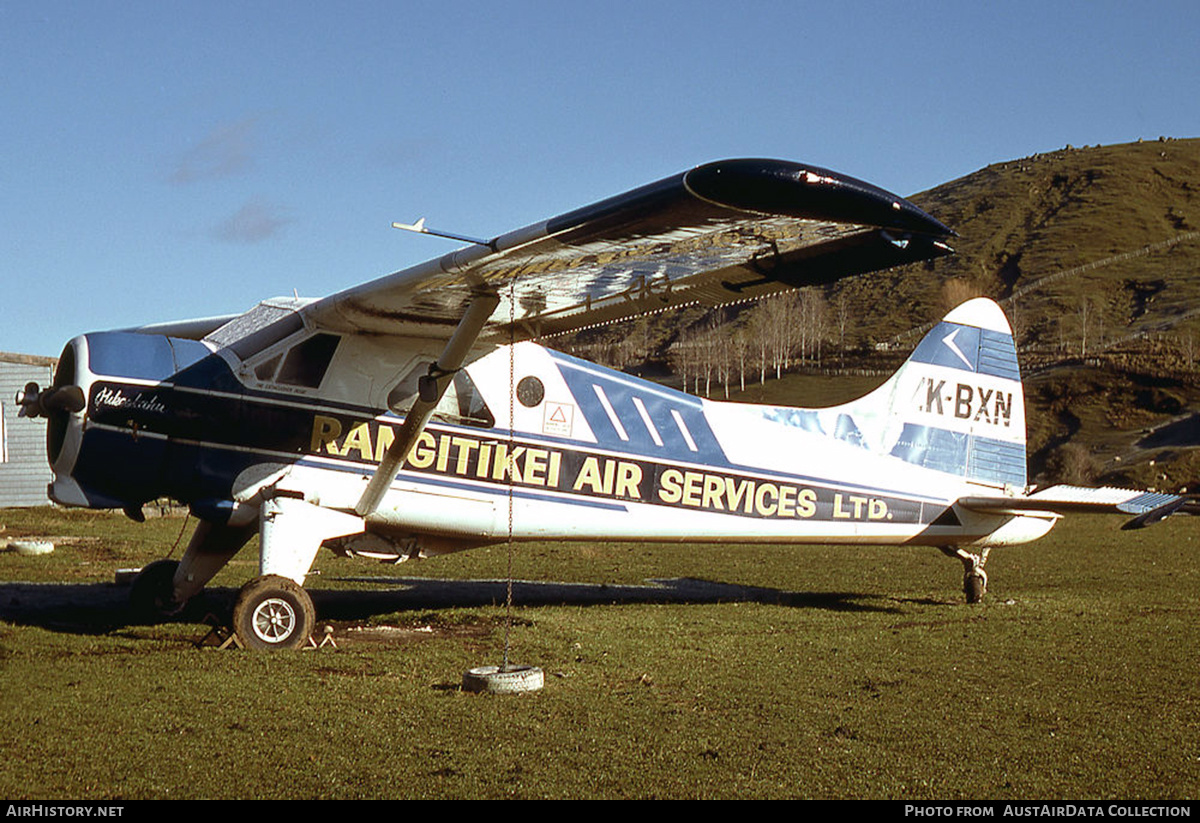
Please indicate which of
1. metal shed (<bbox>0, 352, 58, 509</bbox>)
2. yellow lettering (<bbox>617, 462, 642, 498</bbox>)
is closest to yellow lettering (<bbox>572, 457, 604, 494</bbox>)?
yellow lettering (<bbox>617, 462, 642, 498</bbox>)

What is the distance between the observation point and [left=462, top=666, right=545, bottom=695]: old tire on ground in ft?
22.8

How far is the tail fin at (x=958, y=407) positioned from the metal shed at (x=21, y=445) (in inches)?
944

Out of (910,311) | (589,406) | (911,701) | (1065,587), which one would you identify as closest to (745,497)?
(589,406)

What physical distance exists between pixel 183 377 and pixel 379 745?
4.72 meters

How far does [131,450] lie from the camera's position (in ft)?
29.3

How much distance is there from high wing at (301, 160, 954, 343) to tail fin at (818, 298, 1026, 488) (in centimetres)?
466

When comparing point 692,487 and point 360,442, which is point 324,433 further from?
→ point 692,487

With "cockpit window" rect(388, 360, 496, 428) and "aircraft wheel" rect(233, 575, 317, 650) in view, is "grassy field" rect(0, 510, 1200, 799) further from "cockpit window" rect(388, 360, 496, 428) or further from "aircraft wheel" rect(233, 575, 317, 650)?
"cockpit window" rect(388, 360, 496, 428)

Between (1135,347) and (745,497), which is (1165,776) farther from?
(1135,347)

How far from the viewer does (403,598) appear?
12.4 meters

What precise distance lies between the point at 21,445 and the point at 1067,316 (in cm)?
12640

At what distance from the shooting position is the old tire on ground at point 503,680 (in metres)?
6.94

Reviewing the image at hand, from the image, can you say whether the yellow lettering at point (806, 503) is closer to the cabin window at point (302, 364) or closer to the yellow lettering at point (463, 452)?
the yellow lettering at point (463, 452)

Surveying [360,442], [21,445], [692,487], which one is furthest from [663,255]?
[21,445]
